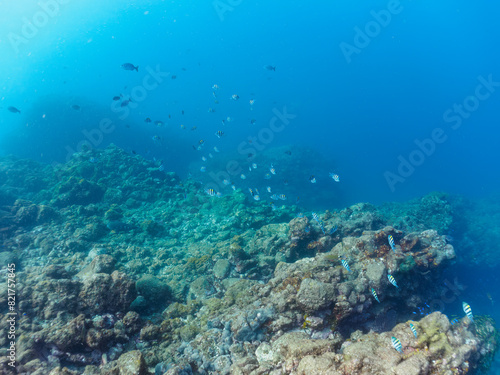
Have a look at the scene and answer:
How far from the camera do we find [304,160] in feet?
114

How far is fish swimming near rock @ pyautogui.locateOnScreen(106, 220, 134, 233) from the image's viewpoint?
12.9 meters

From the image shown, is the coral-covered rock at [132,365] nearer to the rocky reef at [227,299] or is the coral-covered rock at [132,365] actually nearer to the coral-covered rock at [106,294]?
the rocky reef at [227,299]

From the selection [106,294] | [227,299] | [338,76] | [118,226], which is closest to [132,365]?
[106,294]

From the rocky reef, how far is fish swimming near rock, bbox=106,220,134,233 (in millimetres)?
69

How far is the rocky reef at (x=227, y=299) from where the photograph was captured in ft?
13.5

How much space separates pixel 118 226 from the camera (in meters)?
13.1

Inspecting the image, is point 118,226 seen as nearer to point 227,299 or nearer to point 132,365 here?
point 227,299

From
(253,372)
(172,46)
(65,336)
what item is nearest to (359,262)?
(253,372)

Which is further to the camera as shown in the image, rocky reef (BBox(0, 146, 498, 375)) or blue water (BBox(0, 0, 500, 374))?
blue water (BBox(0, 0, 500, 374))

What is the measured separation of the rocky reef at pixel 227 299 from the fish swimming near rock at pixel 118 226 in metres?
0.07

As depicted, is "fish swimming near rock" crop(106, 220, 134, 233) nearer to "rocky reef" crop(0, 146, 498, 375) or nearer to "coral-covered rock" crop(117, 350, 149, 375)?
"rocky reef" crop(0, 146, 498, 375)

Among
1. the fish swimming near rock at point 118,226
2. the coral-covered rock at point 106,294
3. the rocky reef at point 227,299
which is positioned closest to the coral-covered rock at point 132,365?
the rocky reef at point 227,299

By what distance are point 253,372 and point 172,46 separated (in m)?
182

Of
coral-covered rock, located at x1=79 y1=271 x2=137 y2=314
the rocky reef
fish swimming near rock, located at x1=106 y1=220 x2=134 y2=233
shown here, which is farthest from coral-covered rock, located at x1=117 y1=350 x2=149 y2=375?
fish swimming near rock, located at x1=106 y1=220 x2=134 y2=233
